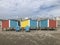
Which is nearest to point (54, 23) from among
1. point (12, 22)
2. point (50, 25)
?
point (50, 25)

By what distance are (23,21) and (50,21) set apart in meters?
6.86

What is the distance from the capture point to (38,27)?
123 feet

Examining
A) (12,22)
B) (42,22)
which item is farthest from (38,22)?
(12,22)

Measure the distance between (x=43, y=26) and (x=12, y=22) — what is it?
7.55 metres

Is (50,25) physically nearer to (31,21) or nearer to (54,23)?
(54,23)

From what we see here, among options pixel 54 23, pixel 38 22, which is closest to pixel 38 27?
pixel 38 22

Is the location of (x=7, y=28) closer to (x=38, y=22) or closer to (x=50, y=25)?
(x=38, y=22)

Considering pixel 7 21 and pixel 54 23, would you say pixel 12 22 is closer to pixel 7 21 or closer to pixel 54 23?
pixel 7 21

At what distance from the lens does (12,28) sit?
123ft

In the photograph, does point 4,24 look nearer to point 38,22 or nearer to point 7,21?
point 7,21

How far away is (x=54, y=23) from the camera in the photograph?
37281mm

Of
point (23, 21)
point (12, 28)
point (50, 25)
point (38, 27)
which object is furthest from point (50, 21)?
point (12, 28)

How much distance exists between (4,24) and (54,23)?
1216 cm

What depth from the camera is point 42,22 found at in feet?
123
